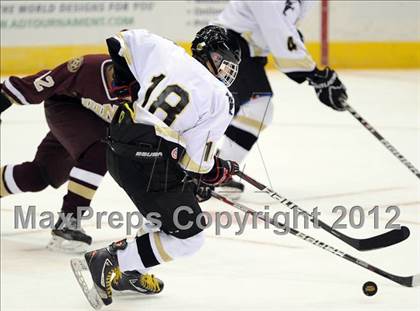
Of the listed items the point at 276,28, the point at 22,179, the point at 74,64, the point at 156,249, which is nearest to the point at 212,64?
the point at 156,249

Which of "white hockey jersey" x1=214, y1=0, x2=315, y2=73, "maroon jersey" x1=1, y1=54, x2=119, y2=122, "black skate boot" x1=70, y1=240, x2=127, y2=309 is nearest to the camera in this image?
"black skate boot" x1=70, y1=240, x2=127, y2=309

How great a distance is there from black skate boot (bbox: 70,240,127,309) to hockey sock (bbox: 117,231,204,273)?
0.03m

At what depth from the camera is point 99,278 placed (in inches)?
133

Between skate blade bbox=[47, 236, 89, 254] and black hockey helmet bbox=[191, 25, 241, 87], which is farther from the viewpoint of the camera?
skate blade bbox=[47, 236, 89, 254]

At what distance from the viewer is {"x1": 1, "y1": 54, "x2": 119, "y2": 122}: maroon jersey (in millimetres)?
4043

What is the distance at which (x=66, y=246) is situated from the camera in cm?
418

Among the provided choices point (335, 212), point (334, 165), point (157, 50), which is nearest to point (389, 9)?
point (334, 165)

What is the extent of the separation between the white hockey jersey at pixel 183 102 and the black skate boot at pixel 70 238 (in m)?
1.02

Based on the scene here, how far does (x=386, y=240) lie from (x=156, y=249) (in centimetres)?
83

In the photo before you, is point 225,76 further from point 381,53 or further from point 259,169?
Answer: point 381,53

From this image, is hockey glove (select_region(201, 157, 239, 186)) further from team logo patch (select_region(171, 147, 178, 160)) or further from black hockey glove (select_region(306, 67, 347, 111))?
black hockey glove (select_region(306, 67, 347, 111))

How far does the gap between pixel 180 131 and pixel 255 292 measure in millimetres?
766

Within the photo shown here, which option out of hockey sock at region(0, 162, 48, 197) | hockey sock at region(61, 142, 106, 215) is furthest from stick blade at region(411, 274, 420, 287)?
hockey sock at region(0, 162, 48, 197)

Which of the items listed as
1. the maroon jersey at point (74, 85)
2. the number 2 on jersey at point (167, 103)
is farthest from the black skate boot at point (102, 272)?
the maroon jersey at point (74, 85)
